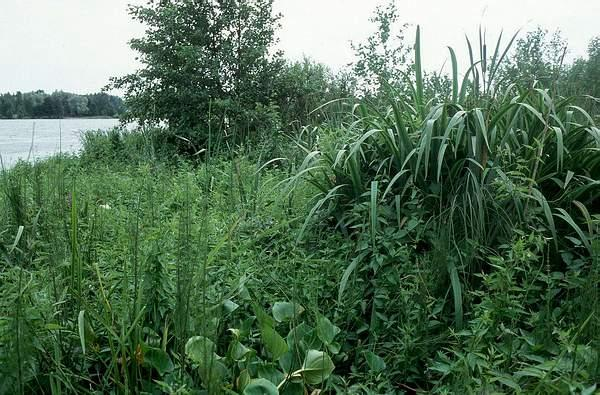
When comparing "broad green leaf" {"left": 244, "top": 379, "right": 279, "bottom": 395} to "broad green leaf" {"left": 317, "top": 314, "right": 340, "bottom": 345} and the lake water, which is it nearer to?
"broad green leaf" {"left": 317, "top": 314, "right": 340, "bottom": 345}

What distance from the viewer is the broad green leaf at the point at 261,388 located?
5.17 feet

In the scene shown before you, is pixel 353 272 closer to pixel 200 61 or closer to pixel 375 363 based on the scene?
pixel 375 363

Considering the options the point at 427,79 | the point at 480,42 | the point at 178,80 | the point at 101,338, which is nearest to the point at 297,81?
the point at 178,80

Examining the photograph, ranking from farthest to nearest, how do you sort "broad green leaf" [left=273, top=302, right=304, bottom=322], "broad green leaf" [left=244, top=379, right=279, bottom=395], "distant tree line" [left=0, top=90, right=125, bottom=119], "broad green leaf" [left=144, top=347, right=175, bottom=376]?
1. "distant tree line" [left=0, top=90, right=125, bottom=119]
2. "broad green leaf" [left=273, top=302, right=304, bottom=322]
3. "broad green leaf" [left=144, top=347, right=175, bottom=376]
4. "broad green leaf" [left=244, top=379, right=279, bottom=395]

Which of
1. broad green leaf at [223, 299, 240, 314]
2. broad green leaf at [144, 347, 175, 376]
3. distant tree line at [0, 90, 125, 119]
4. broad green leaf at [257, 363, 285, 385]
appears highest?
distant tree line at [0, 90, 125, 119]

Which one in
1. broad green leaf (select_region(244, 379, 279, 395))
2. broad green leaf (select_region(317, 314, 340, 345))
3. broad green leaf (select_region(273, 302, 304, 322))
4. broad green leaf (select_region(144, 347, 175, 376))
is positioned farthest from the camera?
broad green leaf (select_region(273, 302, 304, 322))

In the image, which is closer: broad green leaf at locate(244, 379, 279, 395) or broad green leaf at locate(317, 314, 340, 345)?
broad green leaf at locate(244, 379, 279, 395)

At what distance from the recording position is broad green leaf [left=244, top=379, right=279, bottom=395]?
5.17 ft

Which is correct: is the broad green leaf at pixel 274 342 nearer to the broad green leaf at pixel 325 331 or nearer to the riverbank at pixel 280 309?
the riverbank at pixel 280 309

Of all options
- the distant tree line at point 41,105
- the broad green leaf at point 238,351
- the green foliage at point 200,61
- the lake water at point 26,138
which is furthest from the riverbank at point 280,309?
the green foliage at point 200,61

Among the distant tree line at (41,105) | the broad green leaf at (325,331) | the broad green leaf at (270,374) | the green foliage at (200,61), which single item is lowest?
the broad green leaf at (270,374)

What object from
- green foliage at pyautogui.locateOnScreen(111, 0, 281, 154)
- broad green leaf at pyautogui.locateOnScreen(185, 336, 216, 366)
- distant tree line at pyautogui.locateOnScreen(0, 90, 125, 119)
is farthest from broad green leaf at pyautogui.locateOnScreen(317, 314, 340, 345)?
green foliage at pyautogui.locateOnScreen(111, 0, 281, 154)

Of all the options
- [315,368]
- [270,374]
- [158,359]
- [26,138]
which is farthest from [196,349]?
[26,138]

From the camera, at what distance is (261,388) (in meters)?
1.59
